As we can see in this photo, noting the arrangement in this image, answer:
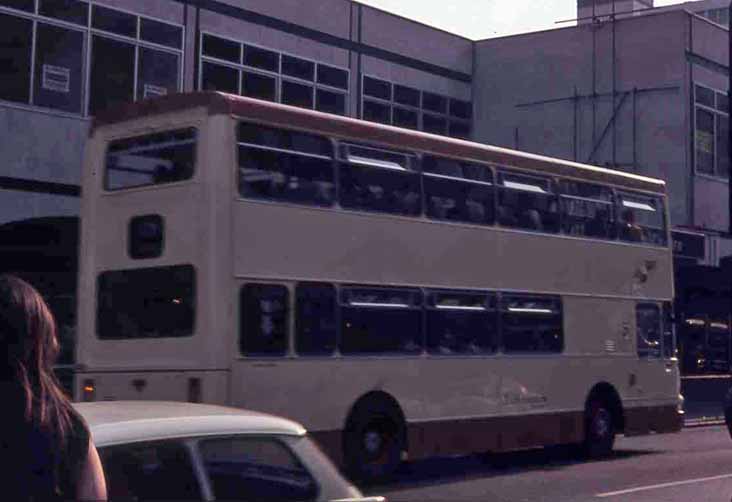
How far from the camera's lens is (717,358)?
35188mm

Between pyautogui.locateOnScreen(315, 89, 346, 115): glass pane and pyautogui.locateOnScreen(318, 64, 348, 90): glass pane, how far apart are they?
23cm

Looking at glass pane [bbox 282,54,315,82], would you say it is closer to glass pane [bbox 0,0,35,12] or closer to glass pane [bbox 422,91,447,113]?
glass pane [bbox 422,91,447,113]

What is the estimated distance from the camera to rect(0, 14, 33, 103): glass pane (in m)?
23.0

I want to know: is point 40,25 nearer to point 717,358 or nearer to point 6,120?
point 6,120

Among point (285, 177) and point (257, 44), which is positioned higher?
point (257, 44)

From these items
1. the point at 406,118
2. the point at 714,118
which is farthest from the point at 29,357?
the point at 714,118

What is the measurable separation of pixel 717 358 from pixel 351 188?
23341 millimetres

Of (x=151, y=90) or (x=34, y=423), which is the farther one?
(x=151, y=90)

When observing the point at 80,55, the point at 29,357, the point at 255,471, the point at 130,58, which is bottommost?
the point at 255,471

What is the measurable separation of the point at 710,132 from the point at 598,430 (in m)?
21.5

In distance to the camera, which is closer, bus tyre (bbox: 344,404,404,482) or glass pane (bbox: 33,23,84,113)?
bus tyre (bbox: 344,404,404,482)

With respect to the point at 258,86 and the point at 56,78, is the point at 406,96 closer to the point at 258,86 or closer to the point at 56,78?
the point at 258,86

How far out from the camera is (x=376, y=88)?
3381cm

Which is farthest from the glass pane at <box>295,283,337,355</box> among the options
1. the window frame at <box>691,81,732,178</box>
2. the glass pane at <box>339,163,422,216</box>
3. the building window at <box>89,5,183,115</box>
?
the window frame at <box>691,81,732,178</box>
